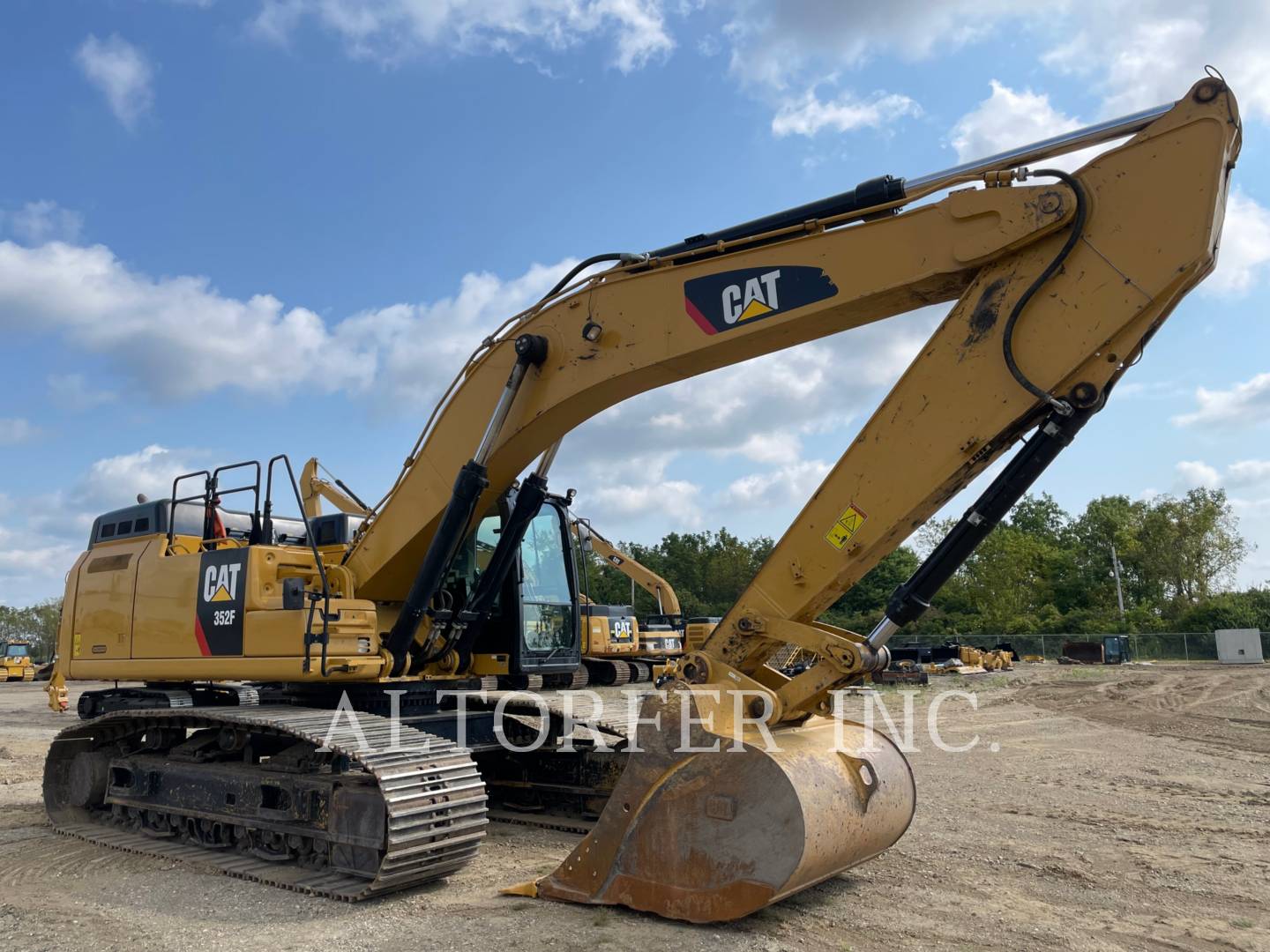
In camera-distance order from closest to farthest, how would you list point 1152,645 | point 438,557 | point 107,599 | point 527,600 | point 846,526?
point 846,526
point 438,557
point 527,600
point 107,599
point 1152,645

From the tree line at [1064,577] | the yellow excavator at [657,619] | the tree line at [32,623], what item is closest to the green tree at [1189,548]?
the tree line at [1064,577]

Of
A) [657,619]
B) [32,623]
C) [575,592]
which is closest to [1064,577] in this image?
[657,619]

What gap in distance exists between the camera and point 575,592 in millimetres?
8672

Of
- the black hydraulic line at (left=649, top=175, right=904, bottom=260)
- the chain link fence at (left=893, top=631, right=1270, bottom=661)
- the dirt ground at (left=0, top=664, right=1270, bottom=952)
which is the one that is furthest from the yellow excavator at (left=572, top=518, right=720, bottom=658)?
the chain link fence at (left=893, top=631, right=1270, bottom=661)

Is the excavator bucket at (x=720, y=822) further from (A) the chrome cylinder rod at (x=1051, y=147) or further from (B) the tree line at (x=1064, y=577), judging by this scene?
(B) the tree line at (x=1064, y=577)

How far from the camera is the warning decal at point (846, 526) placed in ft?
17.0

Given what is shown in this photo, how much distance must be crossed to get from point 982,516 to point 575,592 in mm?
4412

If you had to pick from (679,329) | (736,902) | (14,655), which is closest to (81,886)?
(736,902)

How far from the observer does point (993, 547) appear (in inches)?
2477

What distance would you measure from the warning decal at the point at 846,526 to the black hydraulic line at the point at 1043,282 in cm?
103

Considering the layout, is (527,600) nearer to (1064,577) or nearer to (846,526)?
(846,526)

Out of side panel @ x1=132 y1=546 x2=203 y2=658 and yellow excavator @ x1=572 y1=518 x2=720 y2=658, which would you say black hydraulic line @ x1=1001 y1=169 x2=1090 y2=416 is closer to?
side panel @ x1=132 y1=546 x2=203 y2=658

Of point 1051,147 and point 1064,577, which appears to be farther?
point 1064,577

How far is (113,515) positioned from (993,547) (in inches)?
2393
